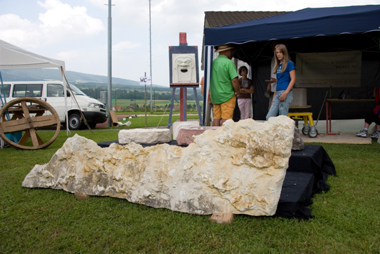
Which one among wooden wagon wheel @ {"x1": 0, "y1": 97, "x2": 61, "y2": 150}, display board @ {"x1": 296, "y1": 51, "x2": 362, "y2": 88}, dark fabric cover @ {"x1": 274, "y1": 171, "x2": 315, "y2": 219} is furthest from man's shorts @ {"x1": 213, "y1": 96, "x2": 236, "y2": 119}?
display board @ {"x1": 296, "y1": 51, "x2": 362, "y2": 88}

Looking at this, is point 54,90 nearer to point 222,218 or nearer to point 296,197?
point 222,218

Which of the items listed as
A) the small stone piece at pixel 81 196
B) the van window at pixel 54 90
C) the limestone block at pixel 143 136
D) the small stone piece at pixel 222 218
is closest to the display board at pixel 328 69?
the limestone block at pixel 143 136

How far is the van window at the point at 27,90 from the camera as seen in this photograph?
1066 centimetres

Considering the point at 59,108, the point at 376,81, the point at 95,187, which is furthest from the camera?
the point at 59,108

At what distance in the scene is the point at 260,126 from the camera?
2.14m

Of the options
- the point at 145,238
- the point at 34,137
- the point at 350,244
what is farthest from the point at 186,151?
the point at 34,137

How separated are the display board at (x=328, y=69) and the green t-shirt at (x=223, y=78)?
12.0 feet

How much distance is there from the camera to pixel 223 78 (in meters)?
4.91

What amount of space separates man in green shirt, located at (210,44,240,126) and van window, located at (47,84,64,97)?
7.74 m

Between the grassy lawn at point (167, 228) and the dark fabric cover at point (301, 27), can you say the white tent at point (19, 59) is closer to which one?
the dark fabric cover at point (301, 27)

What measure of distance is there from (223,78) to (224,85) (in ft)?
0.39

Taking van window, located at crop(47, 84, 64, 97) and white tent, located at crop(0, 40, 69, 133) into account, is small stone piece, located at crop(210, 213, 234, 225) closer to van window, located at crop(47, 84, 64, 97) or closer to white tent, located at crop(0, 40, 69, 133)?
white tent, located at crop(0, 40, 69, 133)

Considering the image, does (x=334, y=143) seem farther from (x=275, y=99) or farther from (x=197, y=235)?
(x=197, y=235)

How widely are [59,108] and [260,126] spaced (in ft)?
32.7
